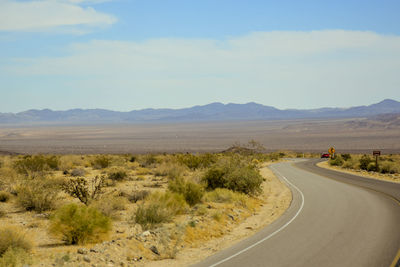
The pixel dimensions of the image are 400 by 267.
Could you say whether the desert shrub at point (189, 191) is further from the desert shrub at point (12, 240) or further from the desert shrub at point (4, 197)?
the desert shrub at point (12, 240)

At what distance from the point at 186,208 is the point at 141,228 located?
4.33 meters

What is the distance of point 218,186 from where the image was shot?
78.5 ft

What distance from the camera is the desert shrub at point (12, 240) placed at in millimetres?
10492

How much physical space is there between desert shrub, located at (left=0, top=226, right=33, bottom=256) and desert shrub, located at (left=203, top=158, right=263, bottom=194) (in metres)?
13.3

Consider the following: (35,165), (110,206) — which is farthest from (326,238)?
(35,165)

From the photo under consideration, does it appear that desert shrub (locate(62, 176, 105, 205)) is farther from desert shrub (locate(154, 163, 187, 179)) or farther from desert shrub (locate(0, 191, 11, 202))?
desert shrub (locate(154, 163, 187, 179))

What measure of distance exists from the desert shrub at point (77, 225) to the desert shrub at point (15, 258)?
2.29 meters

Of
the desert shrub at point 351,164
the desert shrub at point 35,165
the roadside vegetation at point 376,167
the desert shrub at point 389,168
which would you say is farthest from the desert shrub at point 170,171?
the desert shrub at point 351,164

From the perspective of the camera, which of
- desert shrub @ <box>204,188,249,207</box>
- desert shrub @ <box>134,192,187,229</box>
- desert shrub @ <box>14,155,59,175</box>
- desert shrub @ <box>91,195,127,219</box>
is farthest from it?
desert shrub @ <box>14,155,59,175</box>

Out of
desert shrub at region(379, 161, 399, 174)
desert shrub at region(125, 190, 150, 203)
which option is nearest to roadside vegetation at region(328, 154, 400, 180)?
desert shrub at region(379, 161, 399, 174)

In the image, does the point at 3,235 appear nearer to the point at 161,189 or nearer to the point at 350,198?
the point at 161,189

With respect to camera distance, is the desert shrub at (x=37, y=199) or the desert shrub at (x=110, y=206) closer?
the desert shrub at (x=110, y=206)

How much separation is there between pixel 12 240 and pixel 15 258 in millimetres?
1309

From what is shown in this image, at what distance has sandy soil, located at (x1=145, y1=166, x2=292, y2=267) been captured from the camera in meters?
11.3
